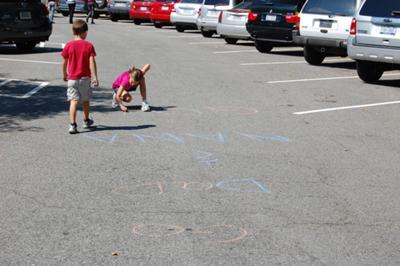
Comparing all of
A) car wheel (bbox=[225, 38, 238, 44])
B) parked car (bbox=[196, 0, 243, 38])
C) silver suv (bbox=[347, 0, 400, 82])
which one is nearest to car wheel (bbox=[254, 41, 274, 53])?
car wheel (bbox=[225, 38, 238, 44])

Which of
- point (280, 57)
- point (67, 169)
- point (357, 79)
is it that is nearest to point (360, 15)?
point (357, 79)

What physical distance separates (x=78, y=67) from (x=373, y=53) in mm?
7236

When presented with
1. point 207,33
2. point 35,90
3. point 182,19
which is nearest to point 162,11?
point 182,19

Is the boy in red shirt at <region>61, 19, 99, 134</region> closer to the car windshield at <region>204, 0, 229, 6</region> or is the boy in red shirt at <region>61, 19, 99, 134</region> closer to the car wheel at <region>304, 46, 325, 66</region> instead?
the car wheel at <region>304, 46, 325, 66</region>

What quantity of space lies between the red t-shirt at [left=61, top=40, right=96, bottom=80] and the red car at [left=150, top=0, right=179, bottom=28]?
2292cm

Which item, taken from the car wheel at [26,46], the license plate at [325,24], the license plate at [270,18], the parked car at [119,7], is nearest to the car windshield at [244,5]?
the license plate at [270,18]

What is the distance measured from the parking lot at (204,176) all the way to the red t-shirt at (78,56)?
736 millimetres

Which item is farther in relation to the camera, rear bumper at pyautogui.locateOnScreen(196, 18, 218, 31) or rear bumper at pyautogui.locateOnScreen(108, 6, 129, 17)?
rear bumper at pyautogui.locateOnScreen(108, 6, 129, 17)

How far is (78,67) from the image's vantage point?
10.0 metres

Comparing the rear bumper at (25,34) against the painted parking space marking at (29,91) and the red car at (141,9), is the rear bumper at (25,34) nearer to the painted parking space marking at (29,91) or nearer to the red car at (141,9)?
the painted parking space marking at (29,91)

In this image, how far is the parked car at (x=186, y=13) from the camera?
30016 mm

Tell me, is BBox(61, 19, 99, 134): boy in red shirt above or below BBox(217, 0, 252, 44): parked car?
above

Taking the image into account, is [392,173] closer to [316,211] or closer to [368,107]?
[316,211]

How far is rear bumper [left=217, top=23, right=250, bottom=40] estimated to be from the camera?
79.3ft
